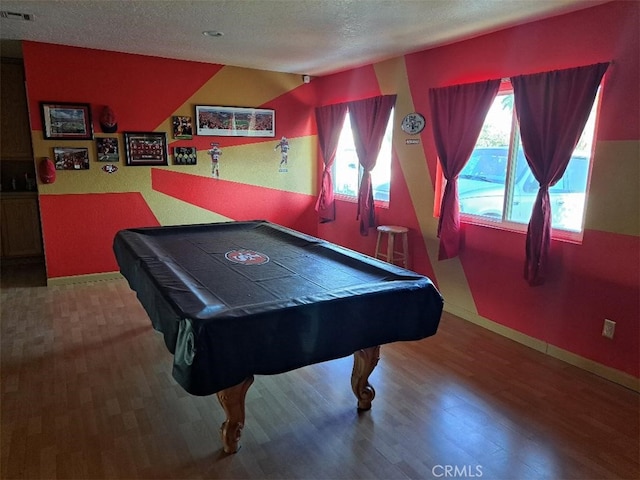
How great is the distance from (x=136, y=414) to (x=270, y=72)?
4.24 m

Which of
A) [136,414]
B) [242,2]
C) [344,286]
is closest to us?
[344,286]

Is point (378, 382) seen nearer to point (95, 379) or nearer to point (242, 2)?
point (95, 379)

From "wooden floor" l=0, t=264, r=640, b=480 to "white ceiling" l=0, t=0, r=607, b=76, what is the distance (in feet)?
7.90

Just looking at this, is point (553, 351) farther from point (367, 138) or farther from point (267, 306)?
point (367, 138)

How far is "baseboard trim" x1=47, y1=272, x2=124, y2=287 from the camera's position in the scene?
4.47 meters

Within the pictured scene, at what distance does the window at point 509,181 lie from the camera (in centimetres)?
296

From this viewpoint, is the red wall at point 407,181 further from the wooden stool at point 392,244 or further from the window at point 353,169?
the window at point 353,169

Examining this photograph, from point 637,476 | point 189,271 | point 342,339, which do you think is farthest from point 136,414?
point 637,476

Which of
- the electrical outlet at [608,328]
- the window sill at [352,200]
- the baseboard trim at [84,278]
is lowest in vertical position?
the baseboard trim at [84,278]

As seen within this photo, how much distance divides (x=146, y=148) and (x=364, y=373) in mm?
3636

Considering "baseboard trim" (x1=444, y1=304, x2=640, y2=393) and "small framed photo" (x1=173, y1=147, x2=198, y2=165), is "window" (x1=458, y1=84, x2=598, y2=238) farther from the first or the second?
"small framed photo" (x1=173, y1=147, x2=198, y2=165)

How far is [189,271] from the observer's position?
7.98ft

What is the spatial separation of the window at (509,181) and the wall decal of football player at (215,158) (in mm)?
2844

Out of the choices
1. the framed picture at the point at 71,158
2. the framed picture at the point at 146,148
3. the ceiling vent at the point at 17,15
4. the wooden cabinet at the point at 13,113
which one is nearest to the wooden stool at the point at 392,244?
the framed picture at the point at 146,148
